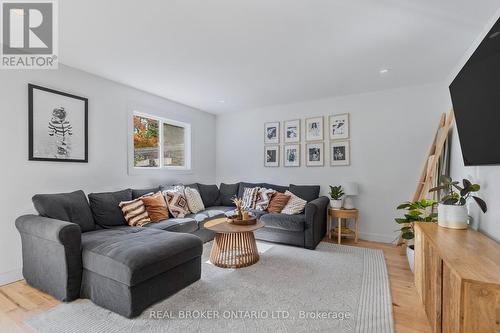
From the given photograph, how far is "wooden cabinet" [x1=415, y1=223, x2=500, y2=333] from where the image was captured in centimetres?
102

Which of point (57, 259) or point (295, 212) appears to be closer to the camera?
point (57, 259)

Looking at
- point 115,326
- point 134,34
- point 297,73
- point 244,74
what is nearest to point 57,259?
point 115,326

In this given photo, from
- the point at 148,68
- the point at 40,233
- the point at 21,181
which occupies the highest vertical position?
the point at 148,68

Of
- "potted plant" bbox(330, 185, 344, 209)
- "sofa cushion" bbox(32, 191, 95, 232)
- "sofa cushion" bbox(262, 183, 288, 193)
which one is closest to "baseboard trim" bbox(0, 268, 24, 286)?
"sofa cushion" bbox(32, 191, 95, 232)

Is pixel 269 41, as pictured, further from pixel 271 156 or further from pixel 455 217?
pixel 271 156

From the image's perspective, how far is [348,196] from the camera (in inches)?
151

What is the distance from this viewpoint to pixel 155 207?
3135 mm

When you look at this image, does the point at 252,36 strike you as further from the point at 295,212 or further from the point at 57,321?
the point at 57,321

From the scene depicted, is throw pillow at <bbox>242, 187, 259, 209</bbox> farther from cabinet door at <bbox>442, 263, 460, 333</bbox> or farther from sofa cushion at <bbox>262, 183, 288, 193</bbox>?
cabinet door at <bbox>442, 263, 460, 333</bbox>

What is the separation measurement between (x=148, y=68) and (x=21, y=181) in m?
1.80

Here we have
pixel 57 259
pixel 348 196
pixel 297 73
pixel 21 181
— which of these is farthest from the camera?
pixel 348 196

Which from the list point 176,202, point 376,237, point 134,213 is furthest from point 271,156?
point 134,213

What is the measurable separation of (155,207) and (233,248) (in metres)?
1.18

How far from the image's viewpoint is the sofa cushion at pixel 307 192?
393 centimetres
